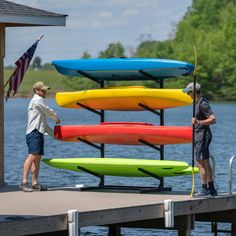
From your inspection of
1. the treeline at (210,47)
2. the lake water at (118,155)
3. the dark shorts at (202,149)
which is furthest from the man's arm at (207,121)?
the treeline at (210,47)

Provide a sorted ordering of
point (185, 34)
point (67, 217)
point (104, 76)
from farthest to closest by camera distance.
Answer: point (185, 34) → point (104, 76) → point (67, 217)

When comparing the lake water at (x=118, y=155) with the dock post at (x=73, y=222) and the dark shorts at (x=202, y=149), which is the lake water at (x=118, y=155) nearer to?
the dark shorts at (x=202, y=149)

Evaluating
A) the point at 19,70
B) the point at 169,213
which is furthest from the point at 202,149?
the point at 19,70

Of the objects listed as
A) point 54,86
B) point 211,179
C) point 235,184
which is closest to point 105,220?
point 211,179

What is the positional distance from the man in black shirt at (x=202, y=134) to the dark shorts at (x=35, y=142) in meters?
2.24

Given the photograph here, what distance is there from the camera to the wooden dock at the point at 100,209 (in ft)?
44.5

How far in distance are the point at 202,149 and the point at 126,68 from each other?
205 centimetres

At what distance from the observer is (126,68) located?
1742cm

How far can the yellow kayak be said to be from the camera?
56.7 ft

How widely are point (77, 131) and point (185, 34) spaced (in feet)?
388

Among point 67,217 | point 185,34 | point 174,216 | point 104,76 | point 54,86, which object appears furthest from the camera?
point 54,86

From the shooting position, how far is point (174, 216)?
51.6ft

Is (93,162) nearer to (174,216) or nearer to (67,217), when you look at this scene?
(174,216)

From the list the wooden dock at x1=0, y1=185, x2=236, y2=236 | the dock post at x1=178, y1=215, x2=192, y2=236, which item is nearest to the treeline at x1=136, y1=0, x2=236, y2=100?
the wooden dock at x1=0, y1=185, x2=236, y2=236
